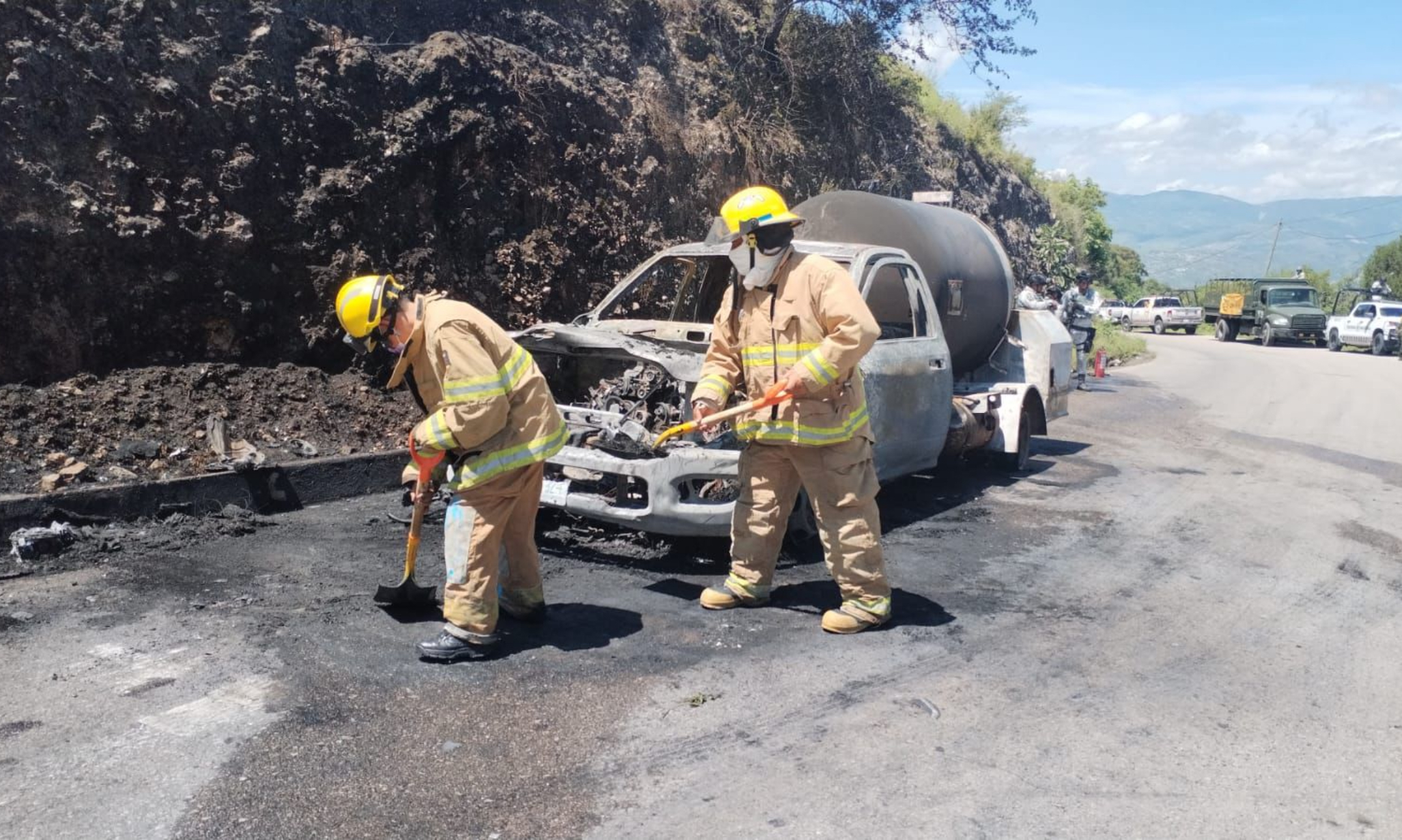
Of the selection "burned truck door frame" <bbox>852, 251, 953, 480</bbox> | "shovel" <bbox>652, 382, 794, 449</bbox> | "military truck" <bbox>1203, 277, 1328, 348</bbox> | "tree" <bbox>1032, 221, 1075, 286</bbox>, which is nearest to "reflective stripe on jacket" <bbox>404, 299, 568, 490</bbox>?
"shovel" <bbox>652, 382, 794, 449</bbox>

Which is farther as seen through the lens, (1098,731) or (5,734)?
(1098,731)

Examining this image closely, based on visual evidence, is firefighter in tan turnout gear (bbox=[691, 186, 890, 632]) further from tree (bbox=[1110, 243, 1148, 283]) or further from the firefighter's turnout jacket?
tree (bbox=[1110, 243, 1148, 283])

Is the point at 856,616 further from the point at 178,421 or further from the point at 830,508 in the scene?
the point at 178,421

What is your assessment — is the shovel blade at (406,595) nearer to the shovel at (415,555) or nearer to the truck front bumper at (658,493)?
the shovel at (415,555)

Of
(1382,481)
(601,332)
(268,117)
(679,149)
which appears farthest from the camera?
(679,149)

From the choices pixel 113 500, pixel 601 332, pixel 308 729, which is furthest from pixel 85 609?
pixel 601 332

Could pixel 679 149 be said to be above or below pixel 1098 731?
above

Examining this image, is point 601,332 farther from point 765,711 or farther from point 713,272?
point 765,711

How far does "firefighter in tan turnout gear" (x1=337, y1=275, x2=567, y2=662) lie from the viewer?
14.0 feet

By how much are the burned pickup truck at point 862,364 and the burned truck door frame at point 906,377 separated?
0.01 metres

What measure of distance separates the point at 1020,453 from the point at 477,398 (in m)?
6.28

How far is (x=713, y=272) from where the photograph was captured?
25.1 ft

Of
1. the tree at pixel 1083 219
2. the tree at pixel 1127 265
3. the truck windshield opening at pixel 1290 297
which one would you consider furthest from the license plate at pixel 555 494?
the tree at pixel 1127 265

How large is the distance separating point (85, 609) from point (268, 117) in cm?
499
